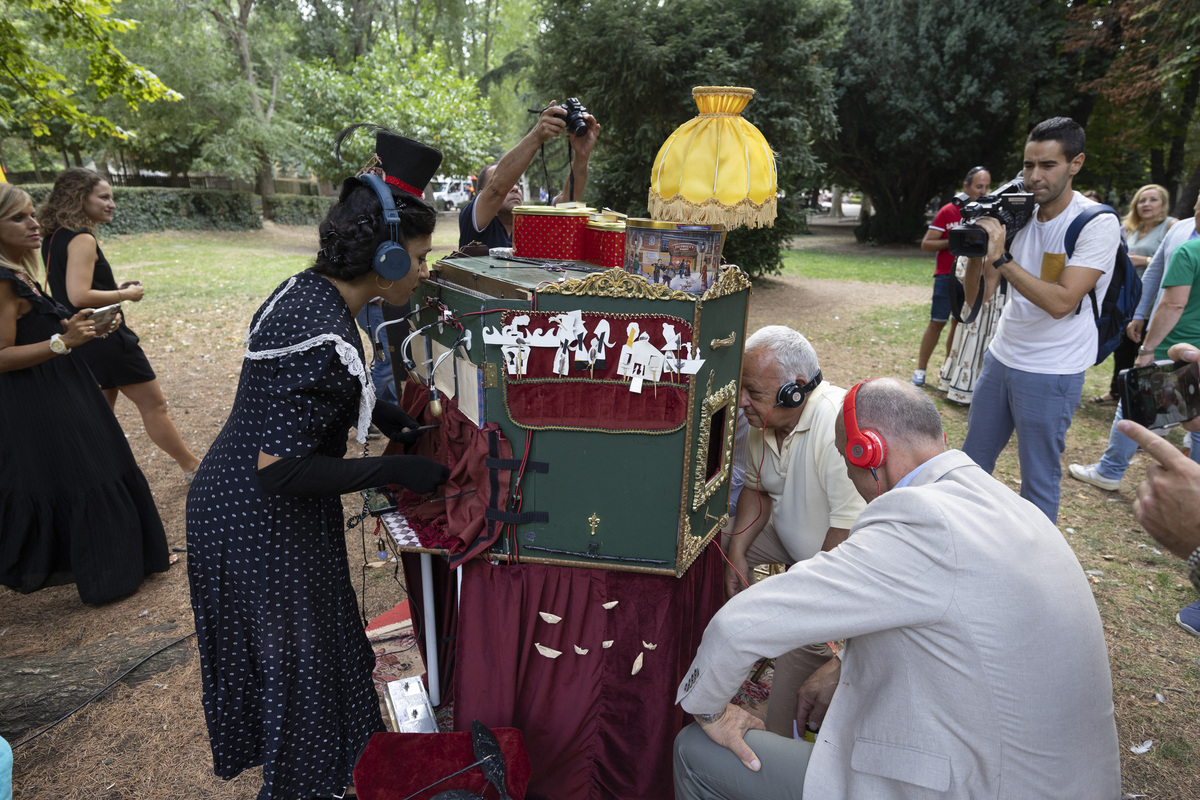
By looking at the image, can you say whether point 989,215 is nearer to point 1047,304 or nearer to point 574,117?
point 1047,304

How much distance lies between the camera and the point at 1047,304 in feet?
10.3

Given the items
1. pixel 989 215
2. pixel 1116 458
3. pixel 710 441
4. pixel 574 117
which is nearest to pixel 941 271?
pixel 1116 458

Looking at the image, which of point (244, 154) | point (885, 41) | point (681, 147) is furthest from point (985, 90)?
point (244, 154)

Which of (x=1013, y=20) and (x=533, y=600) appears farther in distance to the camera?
Result: (x=1013, y=20)

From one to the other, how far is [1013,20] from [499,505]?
18.4m

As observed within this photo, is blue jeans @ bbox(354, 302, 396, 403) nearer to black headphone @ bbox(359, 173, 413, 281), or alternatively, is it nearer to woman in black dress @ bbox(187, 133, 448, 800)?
woman in black dress @ bbox(187, 133, 448, 800)

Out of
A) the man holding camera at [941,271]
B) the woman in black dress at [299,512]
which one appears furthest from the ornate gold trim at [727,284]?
the man holding camera at [941,271]

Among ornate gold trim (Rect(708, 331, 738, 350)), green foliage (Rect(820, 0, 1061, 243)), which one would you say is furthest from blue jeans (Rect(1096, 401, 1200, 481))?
green foliage (Rect(820, 0, 1061, 243))

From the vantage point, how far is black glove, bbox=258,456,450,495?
1.84m

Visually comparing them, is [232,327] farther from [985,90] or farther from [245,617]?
[985,90]

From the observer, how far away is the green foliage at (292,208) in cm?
2366

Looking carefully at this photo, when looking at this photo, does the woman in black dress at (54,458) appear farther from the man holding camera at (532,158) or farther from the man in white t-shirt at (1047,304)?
the man in white t-shirt at (1047,304)

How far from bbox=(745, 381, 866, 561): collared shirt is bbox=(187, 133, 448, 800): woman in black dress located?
127 centimetres

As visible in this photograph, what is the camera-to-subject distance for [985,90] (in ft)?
52.3
